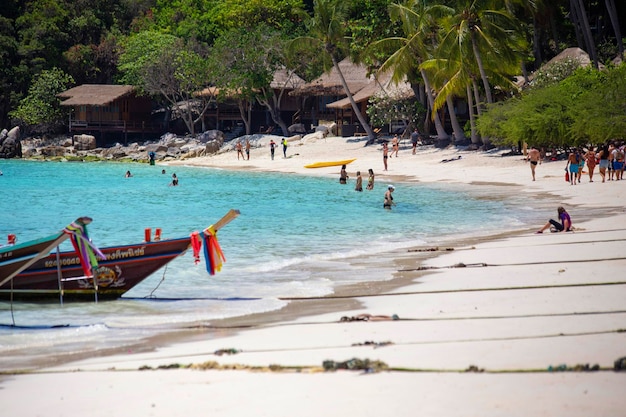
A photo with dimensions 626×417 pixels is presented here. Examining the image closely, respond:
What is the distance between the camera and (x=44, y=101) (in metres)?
66.3

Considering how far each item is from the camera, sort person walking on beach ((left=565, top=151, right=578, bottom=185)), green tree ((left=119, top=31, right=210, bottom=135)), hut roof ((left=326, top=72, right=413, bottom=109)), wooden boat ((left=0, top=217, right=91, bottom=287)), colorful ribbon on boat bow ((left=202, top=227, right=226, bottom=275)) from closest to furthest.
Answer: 1. wooden boat ((left=0, top=217, right=91, bottom=287))
2. colorful ribbon on boat bow ((left=202, top=227, right=226, bottom=275))
3. person walking on beach ((left=565, top=151, right=578, bottom=185))
4. hut roof ((left=326, top=72, right=413, bottom=109))
5. green tree ((left=119, top=31, right=210, bottom=135))

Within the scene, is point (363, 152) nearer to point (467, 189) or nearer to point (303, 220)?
point (467, 189)

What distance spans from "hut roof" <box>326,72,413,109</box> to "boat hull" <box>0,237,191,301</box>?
3857 cm

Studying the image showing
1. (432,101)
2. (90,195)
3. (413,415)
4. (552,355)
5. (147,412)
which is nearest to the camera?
(413,415)

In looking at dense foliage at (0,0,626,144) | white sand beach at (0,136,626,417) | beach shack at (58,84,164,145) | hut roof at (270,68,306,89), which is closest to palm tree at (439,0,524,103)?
dense foliage at (0,0,626,144)

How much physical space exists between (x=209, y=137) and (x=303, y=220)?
116ft

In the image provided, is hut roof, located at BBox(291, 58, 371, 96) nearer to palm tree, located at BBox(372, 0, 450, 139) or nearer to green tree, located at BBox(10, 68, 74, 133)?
palm tree, located at BBox(372, 0, 450, 139)

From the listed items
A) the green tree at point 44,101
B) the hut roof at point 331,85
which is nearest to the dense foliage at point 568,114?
the hut roof at point 331,85

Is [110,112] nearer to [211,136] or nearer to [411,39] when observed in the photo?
[211,136]

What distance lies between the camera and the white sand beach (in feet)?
24.7

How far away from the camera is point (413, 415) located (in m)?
7.07

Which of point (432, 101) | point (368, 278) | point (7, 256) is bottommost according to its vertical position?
point (368, 278)

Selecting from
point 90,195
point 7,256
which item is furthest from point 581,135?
point 7,256

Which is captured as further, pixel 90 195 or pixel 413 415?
pixel 90 195
